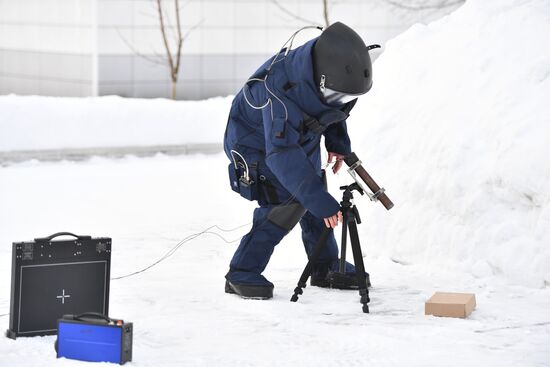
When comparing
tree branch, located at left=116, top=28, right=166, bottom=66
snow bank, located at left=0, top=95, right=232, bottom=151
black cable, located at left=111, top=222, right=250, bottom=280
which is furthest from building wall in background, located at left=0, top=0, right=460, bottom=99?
black cable, located at left=111, top=222, right=250, bottom=280

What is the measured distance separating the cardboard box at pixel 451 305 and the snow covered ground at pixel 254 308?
64 mm

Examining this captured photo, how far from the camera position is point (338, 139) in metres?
7.40

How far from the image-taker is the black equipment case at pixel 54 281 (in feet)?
19.5

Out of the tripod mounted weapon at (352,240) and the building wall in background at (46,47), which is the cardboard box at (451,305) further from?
the building wall in background at (46,47)

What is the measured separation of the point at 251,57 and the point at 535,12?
13.0m

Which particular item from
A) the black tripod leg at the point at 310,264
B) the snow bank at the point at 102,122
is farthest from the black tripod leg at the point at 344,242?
the snow bank at the point at 102,122

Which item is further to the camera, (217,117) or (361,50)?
(217,117)

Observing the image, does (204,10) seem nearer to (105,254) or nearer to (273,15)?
(273,15)

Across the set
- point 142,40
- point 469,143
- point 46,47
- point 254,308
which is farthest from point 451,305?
point 46,47

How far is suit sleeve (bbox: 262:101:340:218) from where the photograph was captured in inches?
262

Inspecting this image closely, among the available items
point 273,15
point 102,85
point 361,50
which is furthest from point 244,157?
point 273,15

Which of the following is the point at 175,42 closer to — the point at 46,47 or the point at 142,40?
the point at 142,40

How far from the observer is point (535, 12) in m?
9.01

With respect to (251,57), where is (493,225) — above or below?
below
